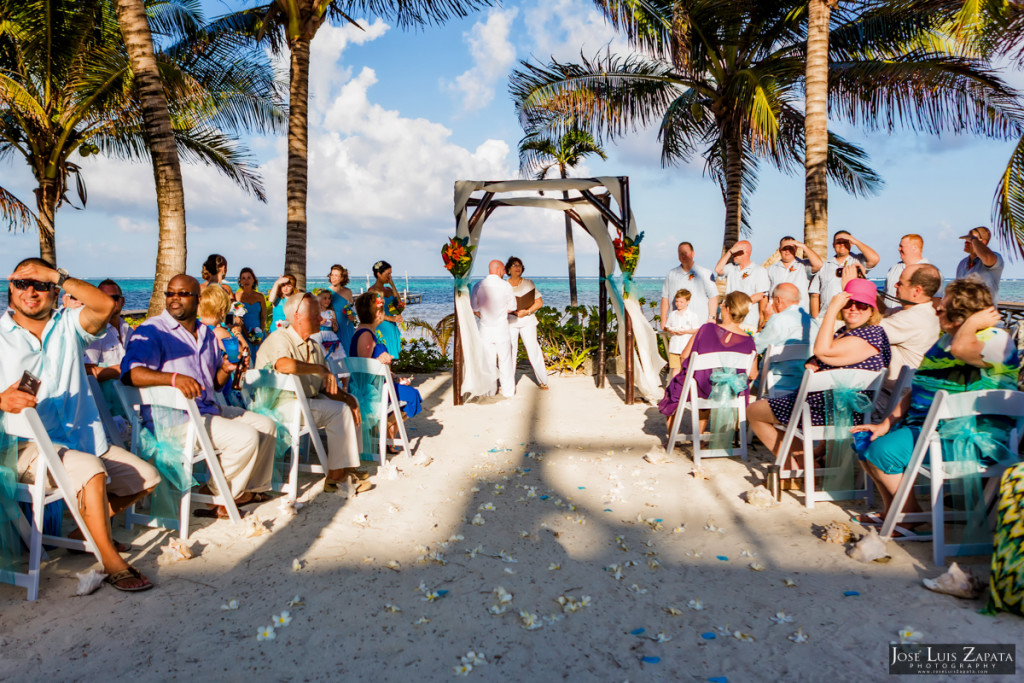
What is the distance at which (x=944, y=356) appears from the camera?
3639 millimetres

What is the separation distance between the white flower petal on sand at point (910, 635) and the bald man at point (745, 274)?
15.3 ft

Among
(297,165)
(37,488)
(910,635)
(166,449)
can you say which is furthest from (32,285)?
(297,165)

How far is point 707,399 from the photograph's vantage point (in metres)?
5.43

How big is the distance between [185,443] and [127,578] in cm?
85

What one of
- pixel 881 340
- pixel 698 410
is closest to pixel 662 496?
pixel 698 410

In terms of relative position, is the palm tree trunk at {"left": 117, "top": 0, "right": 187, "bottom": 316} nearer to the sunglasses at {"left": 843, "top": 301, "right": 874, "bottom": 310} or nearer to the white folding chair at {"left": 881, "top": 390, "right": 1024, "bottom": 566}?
the sunglasses at {"left": 843, "top": 301, "right": 874, "bottom": 310}

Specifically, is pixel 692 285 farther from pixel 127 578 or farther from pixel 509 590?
pixel 127 578

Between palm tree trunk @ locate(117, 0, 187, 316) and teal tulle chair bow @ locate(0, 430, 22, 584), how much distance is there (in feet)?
15.0

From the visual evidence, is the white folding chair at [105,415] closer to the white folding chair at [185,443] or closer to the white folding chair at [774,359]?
the white folding chair at [185,443]

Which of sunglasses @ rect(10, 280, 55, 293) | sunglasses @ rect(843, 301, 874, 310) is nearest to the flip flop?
sunglasses @ rect(10, 280, 55, 293)

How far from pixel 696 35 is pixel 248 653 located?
10967mm

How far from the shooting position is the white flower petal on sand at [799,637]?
2791mm

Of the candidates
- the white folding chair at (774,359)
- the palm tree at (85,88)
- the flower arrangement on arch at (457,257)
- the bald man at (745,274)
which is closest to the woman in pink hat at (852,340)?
the white folding chair at (774,359)

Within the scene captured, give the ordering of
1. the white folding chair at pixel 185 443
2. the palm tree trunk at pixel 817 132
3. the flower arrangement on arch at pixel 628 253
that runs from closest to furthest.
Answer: the white folding chair at pixel 185 443 → the palm tree trunk at pixel 817 132 → the flower arrangement on arch at pixel 628 253
